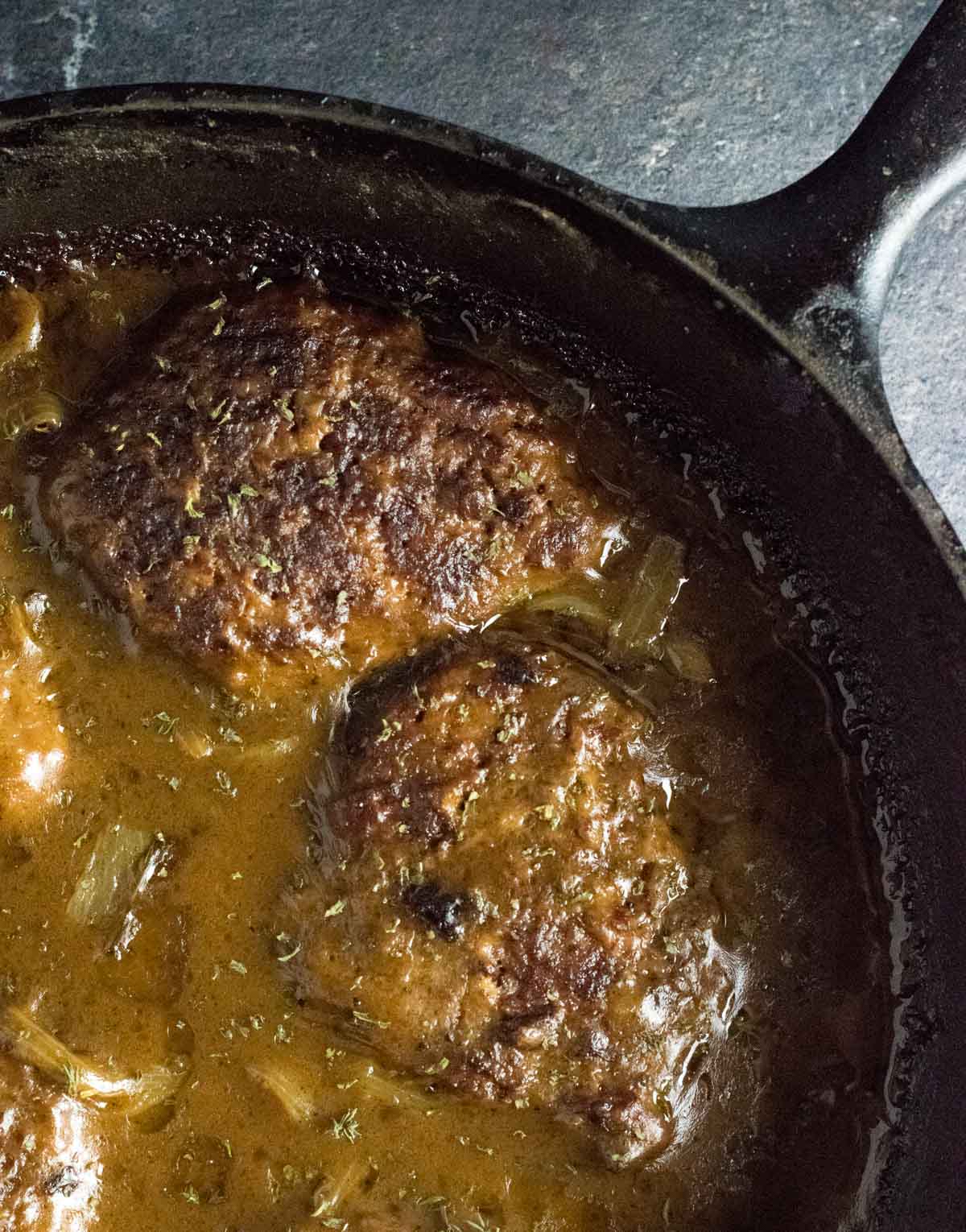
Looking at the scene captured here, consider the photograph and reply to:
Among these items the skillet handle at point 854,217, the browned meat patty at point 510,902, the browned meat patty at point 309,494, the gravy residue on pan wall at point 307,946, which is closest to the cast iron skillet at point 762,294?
the skillet handle at point 854,217

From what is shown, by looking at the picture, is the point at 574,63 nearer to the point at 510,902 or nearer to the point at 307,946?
the point at 510,902

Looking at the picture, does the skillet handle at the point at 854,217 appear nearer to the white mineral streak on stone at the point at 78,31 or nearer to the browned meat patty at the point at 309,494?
the browned meat patty at the point at 309,494

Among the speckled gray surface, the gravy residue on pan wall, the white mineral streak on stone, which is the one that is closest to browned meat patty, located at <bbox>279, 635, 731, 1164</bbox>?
the gravy residue on pan wall

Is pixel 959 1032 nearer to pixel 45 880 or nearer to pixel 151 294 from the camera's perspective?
pixel 45 880

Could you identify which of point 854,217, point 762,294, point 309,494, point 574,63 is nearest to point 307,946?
point 309,494

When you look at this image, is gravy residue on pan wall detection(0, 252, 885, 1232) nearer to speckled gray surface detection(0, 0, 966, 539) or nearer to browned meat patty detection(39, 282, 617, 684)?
browned meat patty detection(39, 282, 617, 684)
